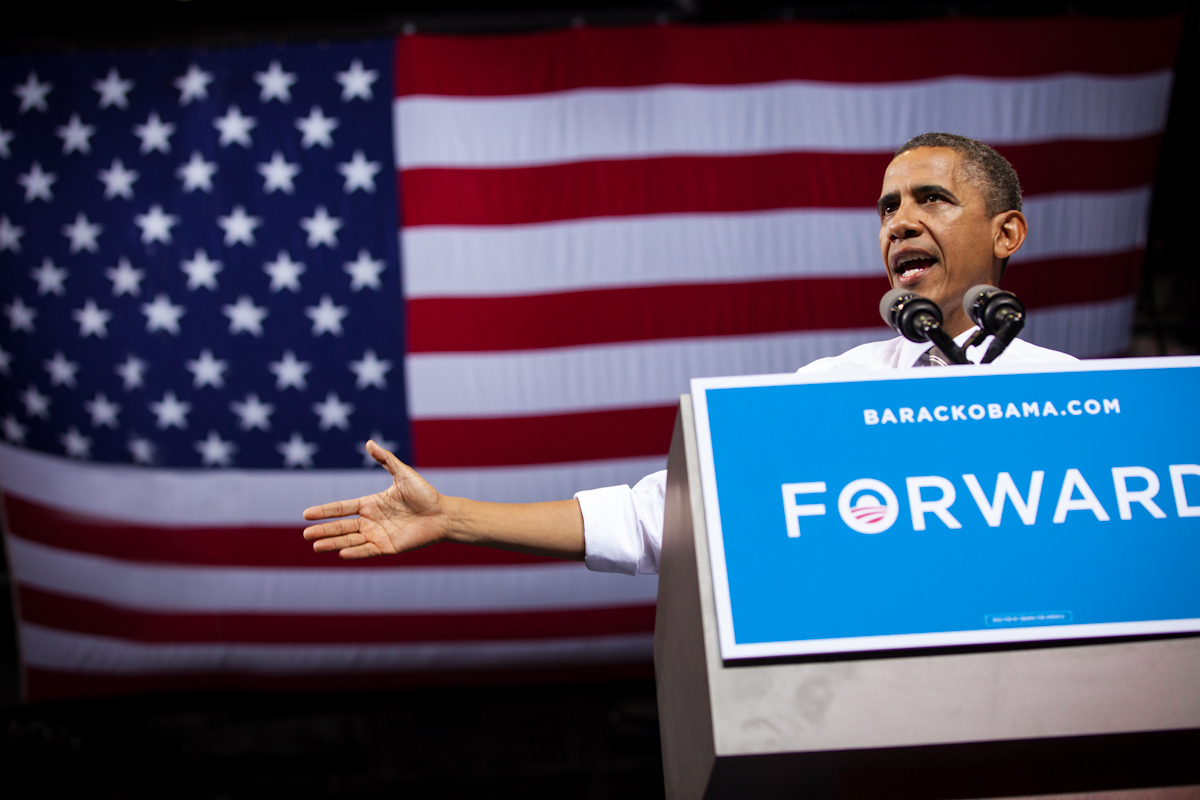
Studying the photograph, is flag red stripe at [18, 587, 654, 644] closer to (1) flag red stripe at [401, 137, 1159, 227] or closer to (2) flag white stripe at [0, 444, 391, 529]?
(2) flag white stripe at [0, 444, 391, 529]

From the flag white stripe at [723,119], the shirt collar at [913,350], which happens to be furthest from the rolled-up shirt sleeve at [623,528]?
the flag white stripe at [723,119]

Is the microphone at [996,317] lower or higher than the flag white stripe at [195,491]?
higher

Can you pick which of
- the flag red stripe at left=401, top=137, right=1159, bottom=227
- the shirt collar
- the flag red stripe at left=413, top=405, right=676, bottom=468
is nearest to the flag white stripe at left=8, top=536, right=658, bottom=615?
the flag red stripe at left=413, top=405, right=676, bottom=468

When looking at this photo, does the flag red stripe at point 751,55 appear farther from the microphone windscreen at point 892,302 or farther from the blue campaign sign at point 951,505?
the blue campaign sign at point 951,505

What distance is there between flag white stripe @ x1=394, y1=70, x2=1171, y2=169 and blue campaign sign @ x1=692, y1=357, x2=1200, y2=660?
2.55 meters

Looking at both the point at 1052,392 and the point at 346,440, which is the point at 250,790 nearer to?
the point at 346,440

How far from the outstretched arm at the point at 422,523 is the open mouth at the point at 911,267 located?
0.68 metres

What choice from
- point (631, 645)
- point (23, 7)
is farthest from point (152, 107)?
point (631, 645)

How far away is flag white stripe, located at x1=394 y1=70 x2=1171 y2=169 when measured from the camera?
302cm

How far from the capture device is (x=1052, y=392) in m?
0.65

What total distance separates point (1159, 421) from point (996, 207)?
0.65 m

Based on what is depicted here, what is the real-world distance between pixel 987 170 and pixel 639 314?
182 cm

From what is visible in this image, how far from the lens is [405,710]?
423cm

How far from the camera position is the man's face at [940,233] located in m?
1.17
